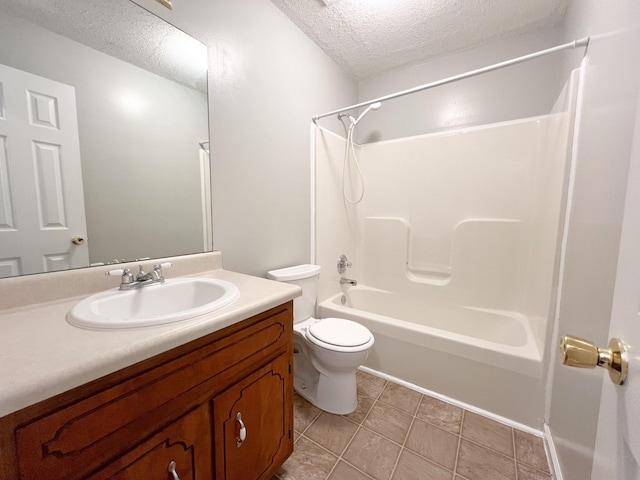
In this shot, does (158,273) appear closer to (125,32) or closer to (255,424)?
(255,424)

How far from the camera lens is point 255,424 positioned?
2.90 feet

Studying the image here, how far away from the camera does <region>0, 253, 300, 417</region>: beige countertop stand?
1.43 ft

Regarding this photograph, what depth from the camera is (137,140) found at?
1040 mm

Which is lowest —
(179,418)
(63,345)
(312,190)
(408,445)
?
(408,445)

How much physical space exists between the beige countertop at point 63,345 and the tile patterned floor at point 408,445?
0.88 m

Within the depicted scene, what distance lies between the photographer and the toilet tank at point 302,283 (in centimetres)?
156

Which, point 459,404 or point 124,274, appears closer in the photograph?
point 124,274

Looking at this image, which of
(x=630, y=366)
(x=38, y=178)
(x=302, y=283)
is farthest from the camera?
(x=302, y=283)

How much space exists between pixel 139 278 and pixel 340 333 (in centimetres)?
101

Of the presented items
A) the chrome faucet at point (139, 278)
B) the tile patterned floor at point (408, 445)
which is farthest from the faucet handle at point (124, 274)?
the tile patterned floor at point (408, 445)

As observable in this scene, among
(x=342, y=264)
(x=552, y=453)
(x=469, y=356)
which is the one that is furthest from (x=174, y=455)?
(x=342, y=264)

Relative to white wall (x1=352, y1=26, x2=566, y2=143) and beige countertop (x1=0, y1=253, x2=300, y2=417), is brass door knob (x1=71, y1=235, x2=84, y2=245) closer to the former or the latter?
beige countertop (x1=0, y1=253, x2=300, y2=417)

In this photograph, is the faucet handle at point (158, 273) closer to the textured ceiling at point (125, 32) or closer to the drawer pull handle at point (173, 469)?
the drawer pull handle at point (173, 469)

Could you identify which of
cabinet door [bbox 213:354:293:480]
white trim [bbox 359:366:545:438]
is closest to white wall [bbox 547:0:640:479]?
white trim [bbox 359:366:545:438]
